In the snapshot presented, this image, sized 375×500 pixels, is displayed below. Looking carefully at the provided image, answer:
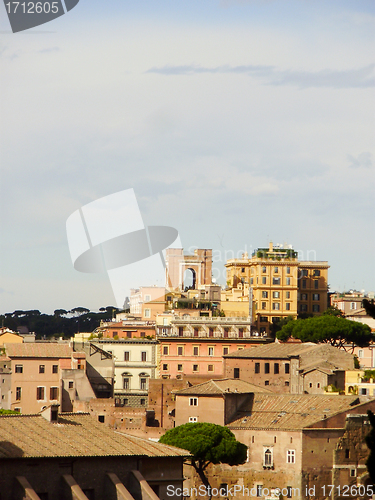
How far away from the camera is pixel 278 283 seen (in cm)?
10894

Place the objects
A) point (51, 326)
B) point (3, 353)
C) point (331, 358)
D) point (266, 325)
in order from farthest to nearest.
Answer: point (51, 326), point (266, 325), point (3, 353), point (331, 358)

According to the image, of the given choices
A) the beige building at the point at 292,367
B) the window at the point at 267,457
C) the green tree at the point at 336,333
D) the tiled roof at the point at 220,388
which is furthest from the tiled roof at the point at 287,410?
the green tree at the point at 336,333

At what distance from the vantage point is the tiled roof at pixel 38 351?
8388 cm

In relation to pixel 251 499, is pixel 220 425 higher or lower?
higher

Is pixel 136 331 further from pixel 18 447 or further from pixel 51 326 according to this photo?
pixel 51 326

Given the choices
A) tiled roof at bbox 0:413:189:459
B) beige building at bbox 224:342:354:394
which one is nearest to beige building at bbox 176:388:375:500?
beige building at bbox 224:342:354:394

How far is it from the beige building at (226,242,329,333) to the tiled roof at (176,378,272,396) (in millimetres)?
31226

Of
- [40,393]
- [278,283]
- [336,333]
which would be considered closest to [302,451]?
[40,393]

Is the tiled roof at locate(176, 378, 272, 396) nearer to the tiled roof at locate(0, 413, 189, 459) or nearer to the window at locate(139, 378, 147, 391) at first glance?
the window at locate(139, 378, 147, 391)

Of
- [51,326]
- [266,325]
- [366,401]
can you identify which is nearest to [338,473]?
[366,401]

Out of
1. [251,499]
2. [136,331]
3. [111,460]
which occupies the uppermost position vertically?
[136,331]

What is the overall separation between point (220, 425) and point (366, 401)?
8911mm

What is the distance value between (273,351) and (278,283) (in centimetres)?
2871

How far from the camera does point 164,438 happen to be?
62.0 meters
